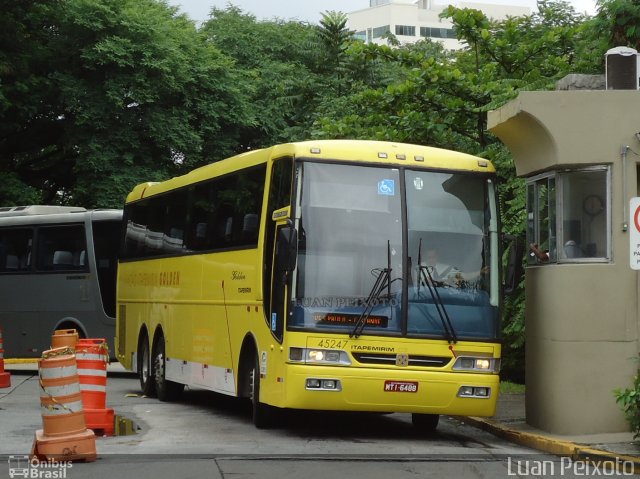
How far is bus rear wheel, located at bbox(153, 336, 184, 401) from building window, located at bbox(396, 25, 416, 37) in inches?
4999

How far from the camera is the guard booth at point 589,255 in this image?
14.7 meters

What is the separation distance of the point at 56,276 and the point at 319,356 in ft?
48.8

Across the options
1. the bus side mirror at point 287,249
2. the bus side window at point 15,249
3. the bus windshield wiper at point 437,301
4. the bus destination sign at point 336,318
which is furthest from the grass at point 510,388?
the bus side window at point 15,249

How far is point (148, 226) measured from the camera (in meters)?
22.2

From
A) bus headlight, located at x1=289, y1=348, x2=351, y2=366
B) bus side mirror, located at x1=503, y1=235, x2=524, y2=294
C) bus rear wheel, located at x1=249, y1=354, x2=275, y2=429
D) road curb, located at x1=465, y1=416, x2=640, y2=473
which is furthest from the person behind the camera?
bus rear wheel, located at x1=249, y1=354, x2=275, y2=429

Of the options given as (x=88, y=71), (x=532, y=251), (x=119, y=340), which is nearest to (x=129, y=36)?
(x=88, y=71)

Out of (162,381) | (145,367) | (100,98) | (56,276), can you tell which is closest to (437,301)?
(162,381)

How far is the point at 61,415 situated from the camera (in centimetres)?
1181

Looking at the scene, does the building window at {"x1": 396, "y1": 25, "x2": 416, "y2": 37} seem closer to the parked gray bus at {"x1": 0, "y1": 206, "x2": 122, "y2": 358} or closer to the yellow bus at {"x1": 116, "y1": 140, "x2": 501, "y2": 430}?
the parked gray bus at {"x1": 0, "y1": 206, "x2": 122, "y2": 358}

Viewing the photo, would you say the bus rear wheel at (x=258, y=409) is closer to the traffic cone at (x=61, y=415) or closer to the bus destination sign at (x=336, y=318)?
the bus destination sign at (x=336, y=318)

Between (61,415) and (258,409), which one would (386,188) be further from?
(61,415)

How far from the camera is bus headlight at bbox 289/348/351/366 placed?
14.2m

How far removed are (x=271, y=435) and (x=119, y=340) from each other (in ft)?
31.4

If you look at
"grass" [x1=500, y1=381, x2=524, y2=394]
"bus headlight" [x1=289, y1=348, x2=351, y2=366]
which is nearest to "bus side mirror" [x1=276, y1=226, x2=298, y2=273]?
"bus headlight" [x1=289, y1=348, x2=351, y2=366]
